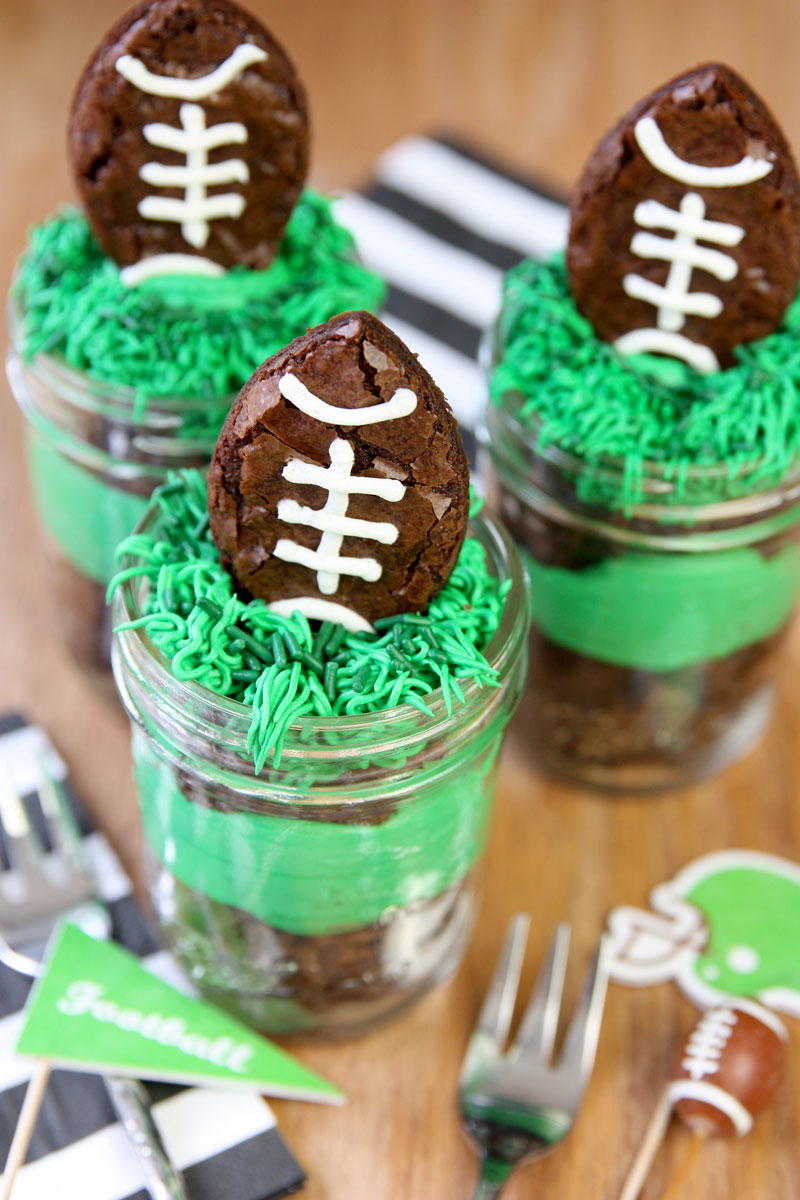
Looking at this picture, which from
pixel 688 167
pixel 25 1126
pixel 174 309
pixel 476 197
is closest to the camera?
A: pixel 25 1126

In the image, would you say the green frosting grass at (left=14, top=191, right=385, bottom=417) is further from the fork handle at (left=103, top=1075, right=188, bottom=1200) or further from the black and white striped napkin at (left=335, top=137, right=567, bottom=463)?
the fork handle at (left=103, top=1075, right=188, bottom=1200)

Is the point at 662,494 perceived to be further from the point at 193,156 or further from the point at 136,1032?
the point at 136,1032

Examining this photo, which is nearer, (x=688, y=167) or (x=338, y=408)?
(x=338, y=408)

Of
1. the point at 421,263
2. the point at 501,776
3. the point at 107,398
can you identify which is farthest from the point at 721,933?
the point at 421,263

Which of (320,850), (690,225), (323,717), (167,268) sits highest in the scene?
(690,225)

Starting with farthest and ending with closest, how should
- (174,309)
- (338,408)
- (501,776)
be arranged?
(501,776), (174,309), (338,408)

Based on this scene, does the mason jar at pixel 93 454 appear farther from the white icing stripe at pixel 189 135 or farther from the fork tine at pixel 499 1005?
the fork tine at pixel 499 1005

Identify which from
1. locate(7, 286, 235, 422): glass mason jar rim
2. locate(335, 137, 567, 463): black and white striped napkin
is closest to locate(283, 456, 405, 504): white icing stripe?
locate(7, 286, 235, 422): glass mason jar rim
